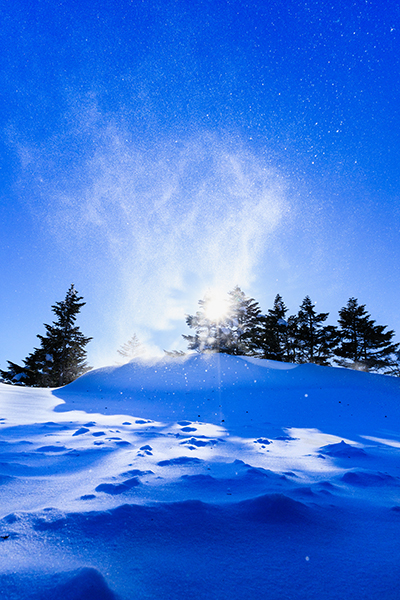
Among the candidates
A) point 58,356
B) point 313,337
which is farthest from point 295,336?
point 58,356

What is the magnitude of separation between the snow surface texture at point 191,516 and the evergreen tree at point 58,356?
858 inches

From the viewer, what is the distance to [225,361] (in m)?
13.3

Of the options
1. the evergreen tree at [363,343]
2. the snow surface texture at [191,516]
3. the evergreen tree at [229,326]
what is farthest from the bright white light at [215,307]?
the snow surface texture at [191,516]

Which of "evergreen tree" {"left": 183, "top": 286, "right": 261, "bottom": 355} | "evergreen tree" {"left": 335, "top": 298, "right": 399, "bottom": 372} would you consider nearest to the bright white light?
"evergreen tree" {"left": 183, "top": 286, "right": 261, "bottom": 355}

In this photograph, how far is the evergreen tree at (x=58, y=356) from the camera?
24016mm

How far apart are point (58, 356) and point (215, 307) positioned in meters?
14.4

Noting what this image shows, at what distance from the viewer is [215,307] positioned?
2798cm

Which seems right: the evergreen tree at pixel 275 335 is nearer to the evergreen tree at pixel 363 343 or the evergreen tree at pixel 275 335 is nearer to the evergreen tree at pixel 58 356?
the evergreen tree at pixel 363 343

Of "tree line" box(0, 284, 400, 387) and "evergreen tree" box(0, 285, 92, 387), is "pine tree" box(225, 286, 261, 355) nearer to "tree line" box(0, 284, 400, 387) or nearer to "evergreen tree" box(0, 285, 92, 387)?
"tree line" box(0, 284, 400, 387)

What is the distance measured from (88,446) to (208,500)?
6.21ft

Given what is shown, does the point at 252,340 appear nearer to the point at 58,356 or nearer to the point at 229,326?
the point at 229,326

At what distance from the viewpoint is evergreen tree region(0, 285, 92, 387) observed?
24.0 m

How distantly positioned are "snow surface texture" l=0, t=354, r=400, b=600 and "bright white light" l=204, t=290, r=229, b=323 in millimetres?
23074

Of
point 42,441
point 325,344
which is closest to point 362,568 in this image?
point 42,441
